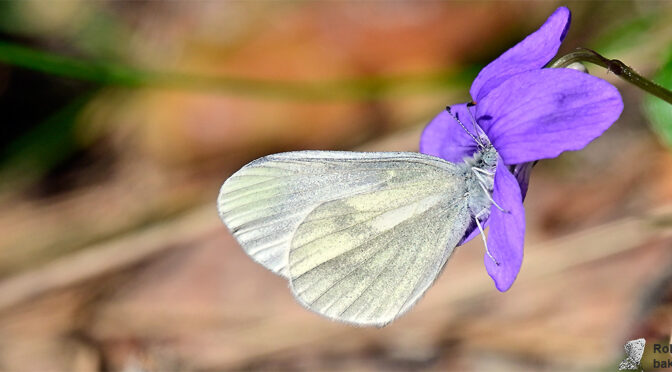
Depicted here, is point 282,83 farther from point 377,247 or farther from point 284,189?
point 377,247

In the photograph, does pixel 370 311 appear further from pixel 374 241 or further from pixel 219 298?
pixel 219 298

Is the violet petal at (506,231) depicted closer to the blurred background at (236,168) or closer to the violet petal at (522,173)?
the violet petal at (522,173)

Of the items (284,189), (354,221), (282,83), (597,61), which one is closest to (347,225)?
(354,221)

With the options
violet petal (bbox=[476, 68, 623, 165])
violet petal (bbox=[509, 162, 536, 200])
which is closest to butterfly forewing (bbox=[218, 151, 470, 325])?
violet petal (bbox=[509, 162, 536, 200])

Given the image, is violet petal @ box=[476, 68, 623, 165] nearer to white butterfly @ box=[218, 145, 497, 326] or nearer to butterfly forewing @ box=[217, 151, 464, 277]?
white butterfly @ box=[218, 145, 497, 326]

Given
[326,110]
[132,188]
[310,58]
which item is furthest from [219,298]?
[310,58]

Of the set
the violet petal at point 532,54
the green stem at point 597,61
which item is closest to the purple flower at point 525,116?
the violet petal at point 532,54
